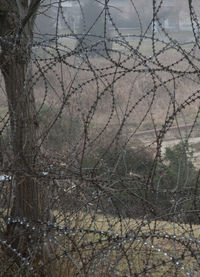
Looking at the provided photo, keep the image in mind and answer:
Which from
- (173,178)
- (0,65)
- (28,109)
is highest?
(0,65)

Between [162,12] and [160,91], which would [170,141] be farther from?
[162,12]

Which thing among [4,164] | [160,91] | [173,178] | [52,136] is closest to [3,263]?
[4,164]

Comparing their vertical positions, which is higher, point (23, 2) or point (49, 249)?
point (23, 2)

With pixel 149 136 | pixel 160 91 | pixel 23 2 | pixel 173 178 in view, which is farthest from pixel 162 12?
pixel 23 2

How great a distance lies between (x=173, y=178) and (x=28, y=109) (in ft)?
17.3

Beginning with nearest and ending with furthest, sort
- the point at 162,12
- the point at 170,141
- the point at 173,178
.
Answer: the point at 173,178
the point at 170,141
the point at 162,12

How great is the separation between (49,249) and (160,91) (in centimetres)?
2156

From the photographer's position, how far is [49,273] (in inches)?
117

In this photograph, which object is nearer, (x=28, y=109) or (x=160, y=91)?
(x=28, y=109)

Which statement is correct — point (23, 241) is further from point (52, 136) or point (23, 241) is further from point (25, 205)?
point (52, 136)

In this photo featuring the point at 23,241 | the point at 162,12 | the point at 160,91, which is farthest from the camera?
the point at 162,12

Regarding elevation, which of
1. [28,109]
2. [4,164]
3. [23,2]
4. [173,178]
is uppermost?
[23,2]

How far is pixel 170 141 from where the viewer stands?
647 inches

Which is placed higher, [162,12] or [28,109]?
[162,12]
